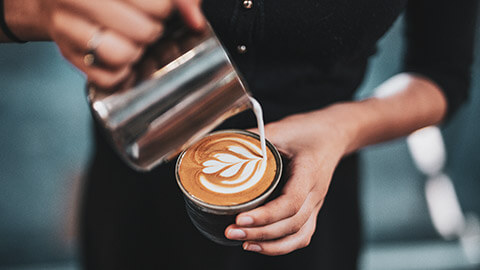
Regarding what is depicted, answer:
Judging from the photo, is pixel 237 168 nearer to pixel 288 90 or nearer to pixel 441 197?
pixel 288 90

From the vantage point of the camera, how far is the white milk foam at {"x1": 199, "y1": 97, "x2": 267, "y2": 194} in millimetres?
860

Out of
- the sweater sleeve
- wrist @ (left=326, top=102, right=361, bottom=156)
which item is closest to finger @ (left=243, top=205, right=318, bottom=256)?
wrist @ (left=326, top=102, right=361, bottom=156)

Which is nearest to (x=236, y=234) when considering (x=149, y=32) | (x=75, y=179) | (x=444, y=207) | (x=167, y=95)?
(x=167, y=95)

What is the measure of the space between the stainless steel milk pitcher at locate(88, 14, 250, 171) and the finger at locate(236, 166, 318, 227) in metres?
0.19

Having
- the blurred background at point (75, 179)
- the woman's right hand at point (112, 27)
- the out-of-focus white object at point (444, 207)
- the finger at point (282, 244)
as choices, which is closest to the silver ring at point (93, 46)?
the woman's right hand at point (112, 27)

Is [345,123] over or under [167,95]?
under

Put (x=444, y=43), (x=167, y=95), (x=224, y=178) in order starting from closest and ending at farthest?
(x=167, y=95) → (x=224, y=178) → (x=444, y=43)

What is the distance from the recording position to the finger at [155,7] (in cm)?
54

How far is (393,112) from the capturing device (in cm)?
115

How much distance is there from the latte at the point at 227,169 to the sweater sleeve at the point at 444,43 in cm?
63

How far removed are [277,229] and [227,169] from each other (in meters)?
0.20

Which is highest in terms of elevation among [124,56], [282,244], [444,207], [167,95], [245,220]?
[124,56]

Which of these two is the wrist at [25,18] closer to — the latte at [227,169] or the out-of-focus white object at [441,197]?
the latte at [227,169]

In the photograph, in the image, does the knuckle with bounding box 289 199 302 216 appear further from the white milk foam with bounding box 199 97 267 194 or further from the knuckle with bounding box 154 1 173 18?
the knuckle with bounding box 154 1 173 18
